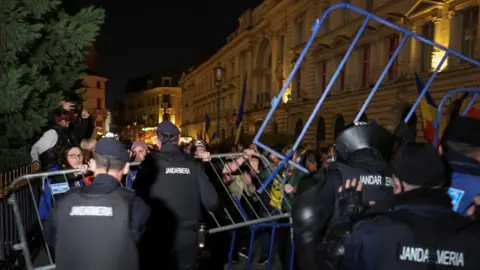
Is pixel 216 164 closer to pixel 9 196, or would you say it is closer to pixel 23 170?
pixel 23 170

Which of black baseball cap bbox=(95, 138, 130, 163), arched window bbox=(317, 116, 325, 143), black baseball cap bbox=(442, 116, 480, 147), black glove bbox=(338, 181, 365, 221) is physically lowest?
black glove bbox=(338, 181, 365, 221)

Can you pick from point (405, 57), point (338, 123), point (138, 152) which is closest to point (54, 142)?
point (138, 152)

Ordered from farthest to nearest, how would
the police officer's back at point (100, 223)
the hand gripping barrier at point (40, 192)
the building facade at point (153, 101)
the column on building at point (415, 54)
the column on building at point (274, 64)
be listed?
the building facade at point (153, 101) < the column on building at point (274, 64) < the column on building at point (415, 54) < the hand gripping barrier at point (40, 192) < the police officer's back at point (100, 223)

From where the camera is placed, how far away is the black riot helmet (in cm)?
363

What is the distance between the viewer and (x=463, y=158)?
3.41m

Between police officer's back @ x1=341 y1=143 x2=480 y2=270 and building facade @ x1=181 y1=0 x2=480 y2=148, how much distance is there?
60.2ft

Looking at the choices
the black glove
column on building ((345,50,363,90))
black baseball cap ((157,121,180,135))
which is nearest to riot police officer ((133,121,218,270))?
black baseball cap ((157,121,180,135))

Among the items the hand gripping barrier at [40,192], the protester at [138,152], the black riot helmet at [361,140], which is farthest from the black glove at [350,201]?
the protester at [138,152]

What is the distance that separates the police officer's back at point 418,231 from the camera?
2.09 m

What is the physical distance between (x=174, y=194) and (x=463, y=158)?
8.77 feet

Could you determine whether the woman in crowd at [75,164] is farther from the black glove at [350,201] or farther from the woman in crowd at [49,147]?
the black glove at [350,201]

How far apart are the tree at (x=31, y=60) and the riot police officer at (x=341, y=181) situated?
3.93m

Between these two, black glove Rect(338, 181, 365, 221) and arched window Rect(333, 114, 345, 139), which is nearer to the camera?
black glove Rect(338, 181, 365, 221)

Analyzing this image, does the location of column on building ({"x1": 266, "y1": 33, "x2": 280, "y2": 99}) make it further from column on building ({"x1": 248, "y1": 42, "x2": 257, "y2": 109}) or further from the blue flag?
the blue flag
